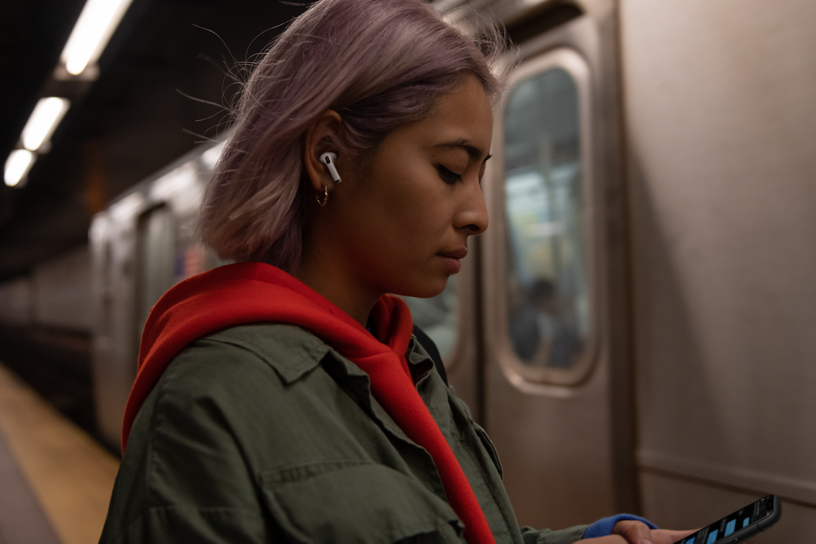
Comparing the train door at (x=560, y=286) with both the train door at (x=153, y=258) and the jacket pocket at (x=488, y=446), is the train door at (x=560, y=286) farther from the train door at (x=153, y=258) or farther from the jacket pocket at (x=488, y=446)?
the train door at (x=153, y=258)

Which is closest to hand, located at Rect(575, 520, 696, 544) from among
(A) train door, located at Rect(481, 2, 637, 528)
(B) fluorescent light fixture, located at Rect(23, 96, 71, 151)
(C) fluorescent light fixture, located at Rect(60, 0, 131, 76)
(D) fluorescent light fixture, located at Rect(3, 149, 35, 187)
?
(A) train door, located at Rect(481, 2, 637, 528)

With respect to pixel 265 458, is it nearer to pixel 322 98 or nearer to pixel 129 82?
pixel 322 98

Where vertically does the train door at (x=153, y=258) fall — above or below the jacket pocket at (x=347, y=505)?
above

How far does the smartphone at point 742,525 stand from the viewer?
2.71 ft

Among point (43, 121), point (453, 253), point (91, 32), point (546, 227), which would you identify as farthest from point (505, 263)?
point (43, 121)

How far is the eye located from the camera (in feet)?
2.84

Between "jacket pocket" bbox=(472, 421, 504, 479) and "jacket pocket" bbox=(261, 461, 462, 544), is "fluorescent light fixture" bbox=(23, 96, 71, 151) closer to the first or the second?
"jacket pocket" bbox=(472, 421, 504, 479)

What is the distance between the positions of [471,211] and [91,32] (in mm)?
3781

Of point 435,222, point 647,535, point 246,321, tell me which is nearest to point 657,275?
point 647,535

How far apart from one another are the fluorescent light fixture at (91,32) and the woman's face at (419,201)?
331 centimetres

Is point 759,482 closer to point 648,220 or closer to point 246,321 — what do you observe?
point 648,220

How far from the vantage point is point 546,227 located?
199 centimetres

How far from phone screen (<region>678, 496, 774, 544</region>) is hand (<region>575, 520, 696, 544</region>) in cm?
4

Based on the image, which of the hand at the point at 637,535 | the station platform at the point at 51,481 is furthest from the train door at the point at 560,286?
the station platform at the point at 51,481
